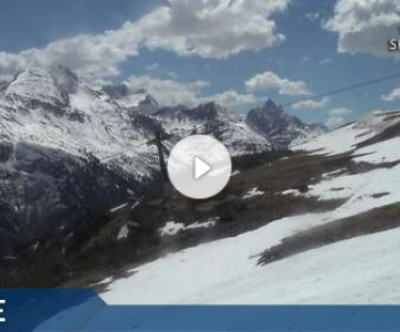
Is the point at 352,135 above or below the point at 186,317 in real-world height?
above

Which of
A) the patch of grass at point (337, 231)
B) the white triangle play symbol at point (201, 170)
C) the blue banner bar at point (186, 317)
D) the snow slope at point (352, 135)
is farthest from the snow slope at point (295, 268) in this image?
the snow slope at point (352, 135)

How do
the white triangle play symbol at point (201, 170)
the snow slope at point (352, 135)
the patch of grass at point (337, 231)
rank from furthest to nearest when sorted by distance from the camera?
the snow slope at point (352, 135) < the white triangle play symbol at point (201, 170) < the patch of grass at point (337, 231)

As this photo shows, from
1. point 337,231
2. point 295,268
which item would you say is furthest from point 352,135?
point 295,268

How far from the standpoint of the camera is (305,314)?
1978 cm

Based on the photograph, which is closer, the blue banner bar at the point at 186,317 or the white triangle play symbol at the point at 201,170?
the blue banner bar at the point at 186,317

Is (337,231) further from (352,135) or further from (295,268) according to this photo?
(352,135)

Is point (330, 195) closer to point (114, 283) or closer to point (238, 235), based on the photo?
point (238, 235)

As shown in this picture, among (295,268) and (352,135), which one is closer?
(295,268)

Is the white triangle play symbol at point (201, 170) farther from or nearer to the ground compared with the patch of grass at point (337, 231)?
farther from the ground

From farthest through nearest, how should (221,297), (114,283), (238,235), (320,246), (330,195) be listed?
(330,195), (238,235), (114,283), (320,246), (221,297)

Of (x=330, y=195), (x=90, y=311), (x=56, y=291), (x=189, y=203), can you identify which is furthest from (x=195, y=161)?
(x=90, y=311)

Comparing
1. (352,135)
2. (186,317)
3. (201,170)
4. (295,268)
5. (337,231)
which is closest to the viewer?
(186,317)

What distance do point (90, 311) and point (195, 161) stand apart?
94.8 feet

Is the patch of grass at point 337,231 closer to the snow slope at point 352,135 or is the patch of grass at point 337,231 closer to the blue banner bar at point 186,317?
the blue banner bar at point 186,317
